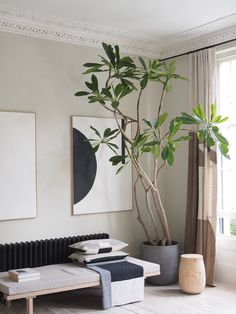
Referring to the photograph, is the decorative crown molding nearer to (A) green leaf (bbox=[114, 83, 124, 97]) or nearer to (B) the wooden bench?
(A) green leaf (bbox=[114, 83, 124, 97])

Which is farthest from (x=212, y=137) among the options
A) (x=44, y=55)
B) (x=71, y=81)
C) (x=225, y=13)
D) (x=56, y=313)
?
(x=56, y=313)

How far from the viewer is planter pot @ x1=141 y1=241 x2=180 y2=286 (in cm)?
566

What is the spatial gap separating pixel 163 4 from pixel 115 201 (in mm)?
2427

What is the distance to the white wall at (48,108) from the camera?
525 centimetres

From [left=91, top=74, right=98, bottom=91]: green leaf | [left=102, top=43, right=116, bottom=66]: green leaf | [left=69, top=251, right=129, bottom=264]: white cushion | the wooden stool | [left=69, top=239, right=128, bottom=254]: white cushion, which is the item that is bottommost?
the wooden stool

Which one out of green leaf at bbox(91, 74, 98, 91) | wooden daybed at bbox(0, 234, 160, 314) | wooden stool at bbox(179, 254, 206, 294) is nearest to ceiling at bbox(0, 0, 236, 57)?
green leaf at bbox(91, 74, 98, 91)

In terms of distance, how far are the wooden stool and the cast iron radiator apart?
119 centimetres

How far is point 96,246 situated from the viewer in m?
5.17

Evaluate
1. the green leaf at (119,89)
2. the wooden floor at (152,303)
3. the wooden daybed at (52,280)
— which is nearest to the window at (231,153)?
the wooden floor at (152,303)

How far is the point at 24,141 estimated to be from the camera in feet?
17.3

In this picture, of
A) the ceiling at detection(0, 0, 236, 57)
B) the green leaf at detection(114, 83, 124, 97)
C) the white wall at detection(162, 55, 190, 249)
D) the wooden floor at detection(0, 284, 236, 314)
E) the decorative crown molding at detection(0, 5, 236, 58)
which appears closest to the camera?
the wooden floor at detection(0, 284, 236, 314)

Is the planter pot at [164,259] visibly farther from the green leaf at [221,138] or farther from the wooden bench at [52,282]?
the green leaf at [221,138]

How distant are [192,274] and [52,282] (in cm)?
162

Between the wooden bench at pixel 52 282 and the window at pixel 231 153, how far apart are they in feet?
3.69
